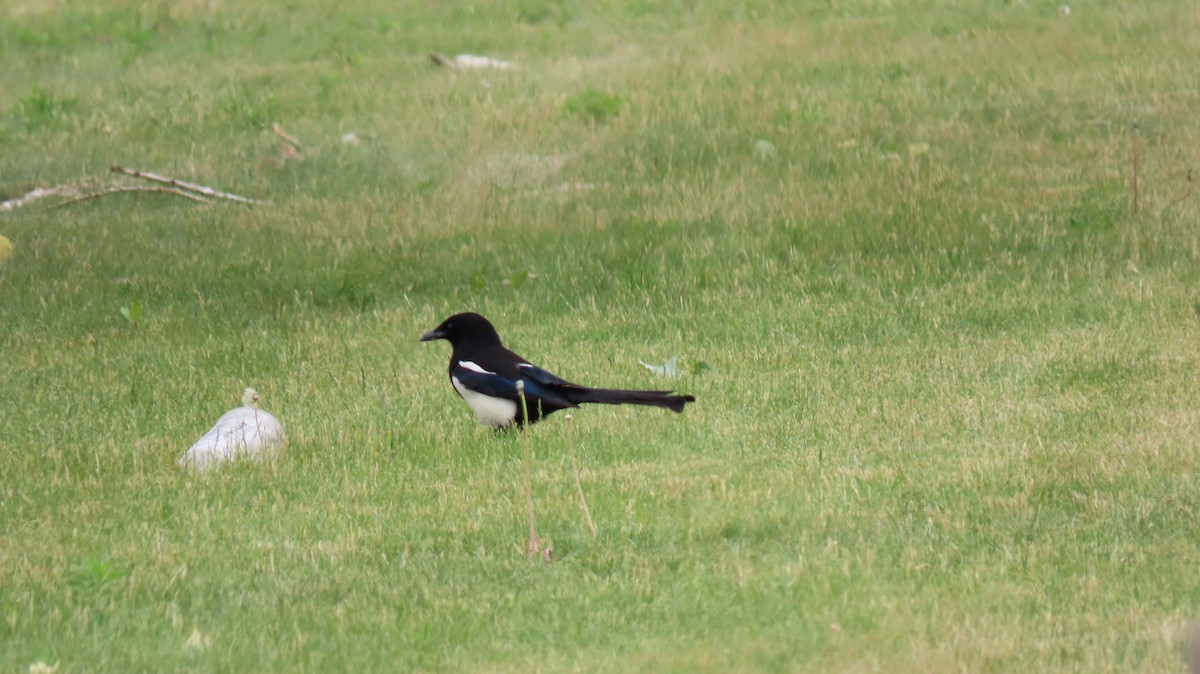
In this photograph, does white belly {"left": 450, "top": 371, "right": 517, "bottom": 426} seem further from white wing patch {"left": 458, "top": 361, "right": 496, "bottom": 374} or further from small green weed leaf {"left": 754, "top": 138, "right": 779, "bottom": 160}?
small green weed leaf {"left": 754, "top": 138, "right": 779, "bottom": 160}

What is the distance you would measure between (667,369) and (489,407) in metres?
1.52

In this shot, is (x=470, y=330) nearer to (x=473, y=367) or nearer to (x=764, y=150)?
(x=473, y=367)

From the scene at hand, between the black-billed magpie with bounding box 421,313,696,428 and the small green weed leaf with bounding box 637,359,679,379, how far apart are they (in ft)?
4.01

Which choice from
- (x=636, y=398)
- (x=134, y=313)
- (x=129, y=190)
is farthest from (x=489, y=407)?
(x=129, y=190)

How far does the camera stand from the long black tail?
21.0ft

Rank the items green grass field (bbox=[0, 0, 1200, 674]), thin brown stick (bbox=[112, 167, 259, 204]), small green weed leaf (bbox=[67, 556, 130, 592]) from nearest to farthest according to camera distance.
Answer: green grass field (bbox=[0, 0, 1200, 674]) < small green weed leaf (bbox=[67, 556, 130, 592]) < thin brown stick (bbox=[112, 167, 259, 204])

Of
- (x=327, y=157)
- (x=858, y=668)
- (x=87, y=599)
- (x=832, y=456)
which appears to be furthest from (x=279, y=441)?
(x=327, y=157)

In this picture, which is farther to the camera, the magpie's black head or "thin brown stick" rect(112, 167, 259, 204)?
"thin brown stick" rect(112, 167, 259, 204)

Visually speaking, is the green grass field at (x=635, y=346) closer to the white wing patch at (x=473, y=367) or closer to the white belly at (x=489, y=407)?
the white belly at (x=489, y=407)

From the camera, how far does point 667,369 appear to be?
28.0ft

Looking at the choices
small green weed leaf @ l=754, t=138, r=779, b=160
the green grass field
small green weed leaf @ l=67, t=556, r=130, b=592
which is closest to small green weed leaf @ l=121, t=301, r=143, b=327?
the green grass field

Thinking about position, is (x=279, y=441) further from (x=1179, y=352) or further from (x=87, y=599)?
(x=1179, y=352)

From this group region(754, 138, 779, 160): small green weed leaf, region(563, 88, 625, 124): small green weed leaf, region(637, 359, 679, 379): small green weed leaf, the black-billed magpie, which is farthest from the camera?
region(563, 88, 625, 124): small green weed leaf

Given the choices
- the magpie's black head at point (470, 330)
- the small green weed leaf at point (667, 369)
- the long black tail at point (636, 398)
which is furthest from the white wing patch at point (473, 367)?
the small green weed leaf at point (667, 369)
